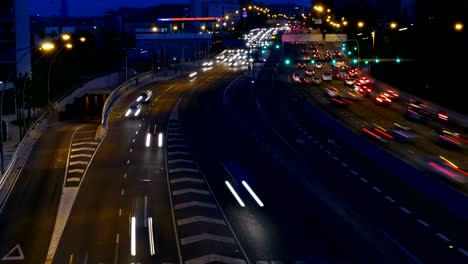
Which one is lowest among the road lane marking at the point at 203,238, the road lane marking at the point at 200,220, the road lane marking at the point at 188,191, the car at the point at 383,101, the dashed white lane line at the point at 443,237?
the road lane marking at the point at 188,191

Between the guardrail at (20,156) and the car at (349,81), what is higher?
the car at (349,81)

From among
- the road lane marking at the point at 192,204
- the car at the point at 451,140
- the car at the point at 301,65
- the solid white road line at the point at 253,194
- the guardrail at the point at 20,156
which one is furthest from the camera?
the car at the point at 301,65

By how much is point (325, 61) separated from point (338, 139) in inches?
3287

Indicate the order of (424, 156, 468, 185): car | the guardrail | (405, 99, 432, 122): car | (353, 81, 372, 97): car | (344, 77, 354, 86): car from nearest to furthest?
(424, 156, 468, 185): car
the guardrail
(405, 99, 432, 122): car
(353, 81, 372, 97): car
(344, 77, 354, 86): car

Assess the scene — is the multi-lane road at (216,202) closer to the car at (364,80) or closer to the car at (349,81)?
the car at (349,81)

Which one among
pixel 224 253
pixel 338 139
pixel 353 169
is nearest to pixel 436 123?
pixel 338 139

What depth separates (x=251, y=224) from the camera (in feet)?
102

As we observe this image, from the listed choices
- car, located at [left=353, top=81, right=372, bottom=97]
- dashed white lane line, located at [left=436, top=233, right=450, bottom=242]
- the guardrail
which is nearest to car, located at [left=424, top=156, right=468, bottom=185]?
dashed white lane line, located at [left=436, top=233, right=450, bottom=242]

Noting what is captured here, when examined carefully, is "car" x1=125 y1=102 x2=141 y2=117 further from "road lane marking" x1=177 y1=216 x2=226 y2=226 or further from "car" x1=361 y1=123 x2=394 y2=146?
"road lane marking" x1=177 y1=216 x2=226 y2=226

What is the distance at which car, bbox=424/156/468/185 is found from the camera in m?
38.2

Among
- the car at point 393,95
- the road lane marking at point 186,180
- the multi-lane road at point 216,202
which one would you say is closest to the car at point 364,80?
the car at point 393,95

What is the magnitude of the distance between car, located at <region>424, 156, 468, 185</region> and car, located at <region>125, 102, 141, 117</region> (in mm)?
36503

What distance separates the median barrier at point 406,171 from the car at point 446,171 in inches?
45.8

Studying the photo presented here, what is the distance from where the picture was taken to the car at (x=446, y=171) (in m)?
38.2
